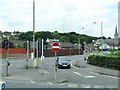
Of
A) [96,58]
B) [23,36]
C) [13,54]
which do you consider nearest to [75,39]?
[23,36]

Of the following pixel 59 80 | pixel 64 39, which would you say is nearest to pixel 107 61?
pixel 59 80

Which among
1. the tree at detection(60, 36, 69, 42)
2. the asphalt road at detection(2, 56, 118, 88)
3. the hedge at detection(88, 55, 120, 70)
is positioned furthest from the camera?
the tree at detection(60, 36, 69, 42)

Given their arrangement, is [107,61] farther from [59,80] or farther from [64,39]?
[64,39]

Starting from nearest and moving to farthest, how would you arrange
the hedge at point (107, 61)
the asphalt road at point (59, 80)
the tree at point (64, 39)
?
the asphalt road at point (59, 80) < the hedge at point (107, 61) < the tree at point (64, 39)

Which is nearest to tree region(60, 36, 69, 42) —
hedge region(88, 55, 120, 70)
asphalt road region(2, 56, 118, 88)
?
hedge region(88, 55, 120, 70)

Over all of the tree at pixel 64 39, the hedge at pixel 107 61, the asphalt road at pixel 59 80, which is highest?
the tree at pixel 64 39

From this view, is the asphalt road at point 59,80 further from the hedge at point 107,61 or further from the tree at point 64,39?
the tree at point 64,39

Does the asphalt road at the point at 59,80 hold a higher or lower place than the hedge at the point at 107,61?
lower

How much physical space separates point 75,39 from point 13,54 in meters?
103

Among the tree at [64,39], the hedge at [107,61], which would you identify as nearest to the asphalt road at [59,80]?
the hedge at [107,61]

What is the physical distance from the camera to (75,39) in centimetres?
19100

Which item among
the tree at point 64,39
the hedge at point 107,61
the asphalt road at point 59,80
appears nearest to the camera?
the asphalt road at point 59,80

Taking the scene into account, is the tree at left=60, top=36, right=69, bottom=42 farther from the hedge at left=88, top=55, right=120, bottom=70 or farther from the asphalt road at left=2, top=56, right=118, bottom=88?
the asphalt road at left=2, top=56, right=118, bottom=88

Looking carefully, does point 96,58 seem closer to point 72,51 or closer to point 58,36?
point 72,51
